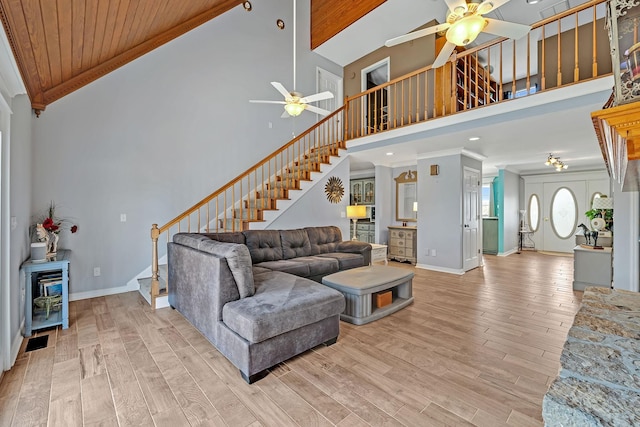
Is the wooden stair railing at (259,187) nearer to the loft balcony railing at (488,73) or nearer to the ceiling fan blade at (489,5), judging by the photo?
the loft balcony railing at (488,73)

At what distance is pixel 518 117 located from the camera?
12.1ft

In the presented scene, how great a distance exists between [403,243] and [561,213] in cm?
507

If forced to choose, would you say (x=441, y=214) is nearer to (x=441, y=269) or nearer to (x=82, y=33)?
(x=441, y=269)

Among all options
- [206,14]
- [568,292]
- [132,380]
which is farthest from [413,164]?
[132,380]

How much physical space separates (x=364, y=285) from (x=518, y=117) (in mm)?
2946

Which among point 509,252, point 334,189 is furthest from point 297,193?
point 509,252

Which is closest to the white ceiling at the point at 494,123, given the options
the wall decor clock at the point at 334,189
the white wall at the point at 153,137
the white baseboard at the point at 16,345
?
the wall decor clock at the point at 334,189

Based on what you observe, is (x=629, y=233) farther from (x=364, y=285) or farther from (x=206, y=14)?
(x=206, y=14)

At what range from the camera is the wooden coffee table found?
3027 millimetres

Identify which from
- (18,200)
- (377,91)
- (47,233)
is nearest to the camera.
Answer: (18,200)

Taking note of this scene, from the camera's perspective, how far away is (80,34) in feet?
8.59

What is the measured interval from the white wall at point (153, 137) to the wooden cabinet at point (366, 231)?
324cm

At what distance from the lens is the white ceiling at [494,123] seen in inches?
136

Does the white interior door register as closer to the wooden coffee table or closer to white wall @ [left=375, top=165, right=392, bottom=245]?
white wall @ [left=375, top=165, right=392, bottom=245]
